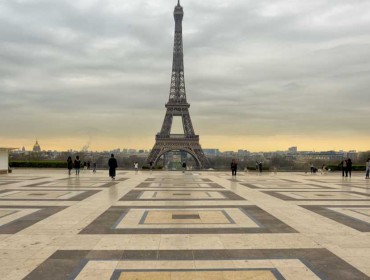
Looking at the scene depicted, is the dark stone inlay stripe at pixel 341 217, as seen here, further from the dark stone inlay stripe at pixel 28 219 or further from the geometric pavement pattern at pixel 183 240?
the dark stone inlay stripe at pixel 28 219

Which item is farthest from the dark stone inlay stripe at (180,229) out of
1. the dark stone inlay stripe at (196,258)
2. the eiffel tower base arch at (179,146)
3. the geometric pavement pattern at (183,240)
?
the eiffel tower base arch at (179,146)

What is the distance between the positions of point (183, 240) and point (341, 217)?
4641mm

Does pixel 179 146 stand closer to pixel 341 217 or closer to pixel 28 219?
pixel 341 217

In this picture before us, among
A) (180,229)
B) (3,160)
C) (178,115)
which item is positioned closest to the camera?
(180,229)

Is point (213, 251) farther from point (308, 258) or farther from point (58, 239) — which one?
point (58, 239)

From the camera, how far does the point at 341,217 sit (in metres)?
9.88

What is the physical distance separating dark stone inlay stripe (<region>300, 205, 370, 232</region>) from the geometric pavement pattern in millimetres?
22

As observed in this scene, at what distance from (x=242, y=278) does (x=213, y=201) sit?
782 cm

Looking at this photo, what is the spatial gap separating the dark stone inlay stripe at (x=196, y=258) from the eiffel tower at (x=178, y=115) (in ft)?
232

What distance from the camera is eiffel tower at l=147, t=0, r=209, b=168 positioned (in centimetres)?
7819

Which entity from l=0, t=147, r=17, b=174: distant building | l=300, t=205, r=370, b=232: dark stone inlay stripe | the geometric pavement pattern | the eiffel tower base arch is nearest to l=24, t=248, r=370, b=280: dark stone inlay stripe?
the geometric pavement pattern

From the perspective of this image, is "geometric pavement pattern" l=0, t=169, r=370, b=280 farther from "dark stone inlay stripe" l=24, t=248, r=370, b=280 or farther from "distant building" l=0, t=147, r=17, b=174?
"distant building" l=0, t=147, r=17, b=174

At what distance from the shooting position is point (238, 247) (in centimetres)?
685

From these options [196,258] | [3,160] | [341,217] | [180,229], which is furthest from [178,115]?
[196,258]
